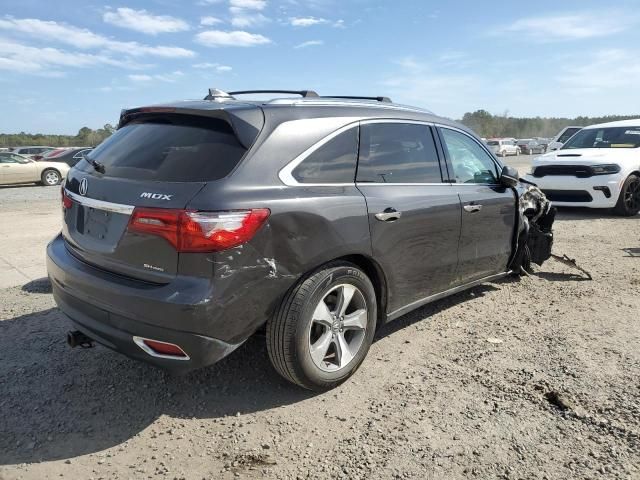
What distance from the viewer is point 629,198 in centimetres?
960

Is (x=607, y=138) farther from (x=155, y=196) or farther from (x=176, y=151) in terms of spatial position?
(x=155, y=196)

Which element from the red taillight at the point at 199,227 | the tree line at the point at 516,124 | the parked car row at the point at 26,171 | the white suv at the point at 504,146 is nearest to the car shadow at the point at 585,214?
the red taillight at the point at 199,227

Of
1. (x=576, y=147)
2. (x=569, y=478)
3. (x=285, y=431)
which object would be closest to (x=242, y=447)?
(x=285, y=431)

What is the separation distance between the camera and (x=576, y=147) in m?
10.9

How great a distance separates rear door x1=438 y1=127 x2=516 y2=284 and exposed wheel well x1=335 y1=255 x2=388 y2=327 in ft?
3.18

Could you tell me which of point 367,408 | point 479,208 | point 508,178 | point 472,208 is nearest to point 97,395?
point 367,408

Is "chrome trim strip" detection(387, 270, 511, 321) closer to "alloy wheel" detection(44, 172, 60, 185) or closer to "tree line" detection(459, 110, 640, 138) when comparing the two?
"alloy wheel" detection(44, 172, 60, 185)

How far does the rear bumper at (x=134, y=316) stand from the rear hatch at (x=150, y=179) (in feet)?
0.31

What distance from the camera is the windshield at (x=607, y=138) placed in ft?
33.7

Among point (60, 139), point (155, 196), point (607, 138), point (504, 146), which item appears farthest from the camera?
point (60, 139)

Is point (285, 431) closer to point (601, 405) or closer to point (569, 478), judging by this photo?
point (569, 478)

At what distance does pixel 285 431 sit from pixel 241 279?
905 millimetres

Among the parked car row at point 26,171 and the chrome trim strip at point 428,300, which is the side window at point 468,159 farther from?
the parked car row at point 26,171

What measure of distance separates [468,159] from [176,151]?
103 inches
